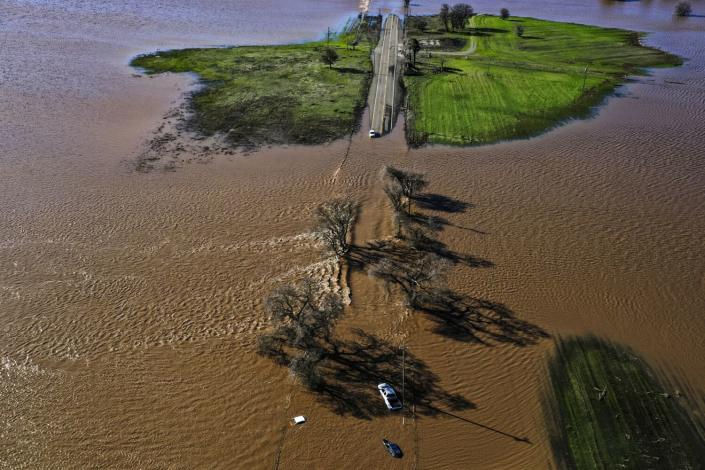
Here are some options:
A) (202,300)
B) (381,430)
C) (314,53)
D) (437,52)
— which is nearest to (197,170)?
(202,300)

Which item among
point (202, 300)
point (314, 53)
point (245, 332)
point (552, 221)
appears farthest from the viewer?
point (314, 53)

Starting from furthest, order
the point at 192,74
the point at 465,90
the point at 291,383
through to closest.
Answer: the point at 192,74 → the point at 465,90 → the point at 291,383

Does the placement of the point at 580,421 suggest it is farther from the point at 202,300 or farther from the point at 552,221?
the point at 202,300

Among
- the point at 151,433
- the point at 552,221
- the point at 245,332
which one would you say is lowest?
the point at 151,433

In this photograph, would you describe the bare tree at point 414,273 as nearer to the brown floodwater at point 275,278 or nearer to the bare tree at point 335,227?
the brown floodwater at point 275,278

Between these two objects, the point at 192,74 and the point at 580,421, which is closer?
the point at 580,421

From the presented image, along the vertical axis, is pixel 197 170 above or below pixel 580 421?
above

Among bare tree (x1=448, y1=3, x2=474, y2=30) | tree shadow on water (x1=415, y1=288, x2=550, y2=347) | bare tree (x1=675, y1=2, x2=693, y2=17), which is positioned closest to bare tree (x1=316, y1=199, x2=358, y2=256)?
tree shadow on water (x1=415, y1=288, x2=550, y2=347)
